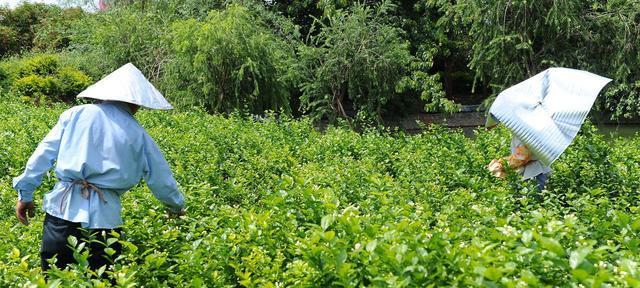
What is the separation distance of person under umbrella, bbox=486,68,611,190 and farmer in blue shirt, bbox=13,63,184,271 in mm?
2931

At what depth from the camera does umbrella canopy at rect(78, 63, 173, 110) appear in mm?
3588

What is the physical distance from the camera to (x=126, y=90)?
11.9ft

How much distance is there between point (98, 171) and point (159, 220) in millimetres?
407

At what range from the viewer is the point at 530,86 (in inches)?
220

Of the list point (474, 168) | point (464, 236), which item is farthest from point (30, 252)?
point (474, 168)

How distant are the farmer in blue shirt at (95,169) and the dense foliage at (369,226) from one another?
150mm

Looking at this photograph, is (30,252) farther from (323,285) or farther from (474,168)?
(474,168)

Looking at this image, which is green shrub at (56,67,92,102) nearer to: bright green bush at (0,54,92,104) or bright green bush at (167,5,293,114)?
bright green bush at (0,54,92,104)

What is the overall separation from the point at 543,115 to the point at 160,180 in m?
3.19

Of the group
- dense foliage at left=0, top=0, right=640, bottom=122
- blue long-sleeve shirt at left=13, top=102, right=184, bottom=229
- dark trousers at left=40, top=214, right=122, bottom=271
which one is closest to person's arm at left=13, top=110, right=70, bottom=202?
blue long-sleeve shirt at left=13, top=102, right=184, bottom=229

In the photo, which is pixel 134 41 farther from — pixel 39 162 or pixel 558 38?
pixel 39 162

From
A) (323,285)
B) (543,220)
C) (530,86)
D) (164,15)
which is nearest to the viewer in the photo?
(323,285)

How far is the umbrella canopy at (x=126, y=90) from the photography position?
359 centimetres

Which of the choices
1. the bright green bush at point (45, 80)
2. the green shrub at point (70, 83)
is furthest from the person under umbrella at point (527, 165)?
the green shrub at point (70, 83)
